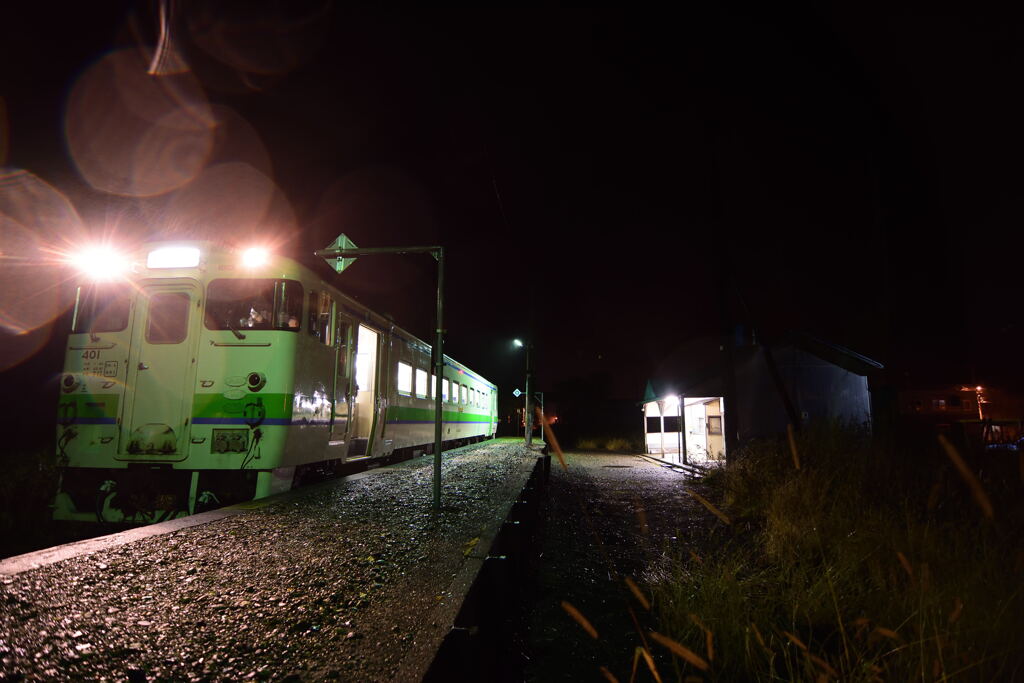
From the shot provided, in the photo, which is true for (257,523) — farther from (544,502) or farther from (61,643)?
(544,502)

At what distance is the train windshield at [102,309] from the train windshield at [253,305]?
107cm

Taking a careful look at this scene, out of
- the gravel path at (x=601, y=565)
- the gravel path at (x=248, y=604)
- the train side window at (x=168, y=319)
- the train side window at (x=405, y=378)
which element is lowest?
the gravel path at (x=601, y=565)

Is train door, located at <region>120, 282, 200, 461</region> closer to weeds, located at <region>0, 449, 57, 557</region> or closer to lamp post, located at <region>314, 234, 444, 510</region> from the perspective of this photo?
weeds, located at <region>0, 449, 57, 557</region>

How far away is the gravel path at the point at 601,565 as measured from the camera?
2.94 meters

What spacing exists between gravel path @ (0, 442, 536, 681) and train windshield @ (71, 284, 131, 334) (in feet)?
10.4

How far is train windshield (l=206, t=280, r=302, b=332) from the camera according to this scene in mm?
5777

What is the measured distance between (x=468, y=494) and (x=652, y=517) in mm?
2589

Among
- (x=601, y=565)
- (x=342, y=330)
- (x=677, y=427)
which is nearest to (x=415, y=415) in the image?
(x=342, y=330)

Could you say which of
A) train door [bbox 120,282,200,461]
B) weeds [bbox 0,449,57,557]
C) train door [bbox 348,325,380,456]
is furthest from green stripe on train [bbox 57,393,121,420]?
train door [bbox 348,325,380,456]

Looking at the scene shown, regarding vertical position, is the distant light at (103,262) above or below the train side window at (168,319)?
above

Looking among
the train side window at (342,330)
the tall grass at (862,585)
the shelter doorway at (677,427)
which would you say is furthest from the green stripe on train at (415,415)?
the shelter doorway at (677,427)

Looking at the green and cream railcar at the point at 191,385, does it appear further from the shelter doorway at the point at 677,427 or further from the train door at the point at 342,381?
the shelter doorway at the point at 677,427

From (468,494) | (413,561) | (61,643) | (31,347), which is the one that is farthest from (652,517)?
(31,347)

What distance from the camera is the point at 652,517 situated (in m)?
6.73
